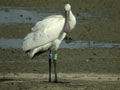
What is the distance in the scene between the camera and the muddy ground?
1085cm

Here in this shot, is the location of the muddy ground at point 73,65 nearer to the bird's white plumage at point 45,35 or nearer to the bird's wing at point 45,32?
the bird's white plumage at point 45,35

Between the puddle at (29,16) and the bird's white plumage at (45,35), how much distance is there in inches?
406

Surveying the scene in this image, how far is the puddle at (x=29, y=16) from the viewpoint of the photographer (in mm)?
22984

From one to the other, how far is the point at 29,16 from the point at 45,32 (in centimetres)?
1266

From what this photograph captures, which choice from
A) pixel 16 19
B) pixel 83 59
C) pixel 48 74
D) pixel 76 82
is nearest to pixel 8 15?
pixel 16 19

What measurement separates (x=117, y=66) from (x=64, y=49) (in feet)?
9.92

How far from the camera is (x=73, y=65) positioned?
45.2ft

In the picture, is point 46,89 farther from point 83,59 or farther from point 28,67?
point 83,59

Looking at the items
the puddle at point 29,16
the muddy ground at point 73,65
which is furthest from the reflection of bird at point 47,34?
the puddle at point 29,16

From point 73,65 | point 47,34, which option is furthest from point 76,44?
point 47,34

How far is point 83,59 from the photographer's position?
1463cm

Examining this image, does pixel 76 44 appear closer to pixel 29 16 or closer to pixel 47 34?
pixel 47 34

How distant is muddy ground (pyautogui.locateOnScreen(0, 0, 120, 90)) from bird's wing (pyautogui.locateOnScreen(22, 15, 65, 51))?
3.26ft

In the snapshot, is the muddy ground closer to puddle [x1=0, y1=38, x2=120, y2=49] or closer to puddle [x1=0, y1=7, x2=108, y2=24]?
puddle [x1=0, y1=38, x2=120, y2=49]
